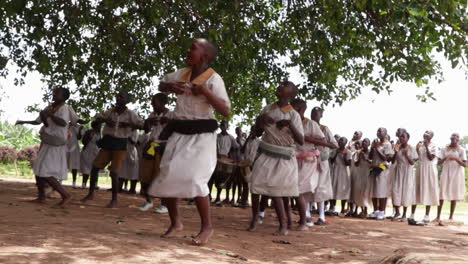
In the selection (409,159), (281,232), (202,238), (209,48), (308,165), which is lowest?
(281,232)

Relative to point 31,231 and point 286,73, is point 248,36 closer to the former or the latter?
point 286,73

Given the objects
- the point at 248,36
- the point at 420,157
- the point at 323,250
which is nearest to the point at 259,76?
the point at 248,36

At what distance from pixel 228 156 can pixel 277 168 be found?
607 cm

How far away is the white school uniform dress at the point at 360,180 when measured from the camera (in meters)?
13.4

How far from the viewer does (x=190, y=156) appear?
539 cm

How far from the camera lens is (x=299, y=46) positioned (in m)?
13.0

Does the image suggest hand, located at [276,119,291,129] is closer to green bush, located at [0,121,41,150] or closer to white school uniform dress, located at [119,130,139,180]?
white school uniform dress, located at [119,130,139,180]

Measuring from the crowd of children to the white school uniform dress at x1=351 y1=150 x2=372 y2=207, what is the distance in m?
0.03

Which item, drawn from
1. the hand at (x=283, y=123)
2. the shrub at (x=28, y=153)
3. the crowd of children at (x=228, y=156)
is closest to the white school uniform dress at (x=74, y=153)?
the crowd of children at (x=228, y=156)

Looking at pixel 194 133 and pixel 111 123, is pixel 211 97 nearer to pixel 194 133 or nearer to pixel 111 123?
pixel 194 133

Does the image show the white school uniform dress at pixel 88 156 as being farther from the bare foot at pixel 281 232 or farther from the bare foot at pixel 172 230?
the bare foot at pixel 172 230

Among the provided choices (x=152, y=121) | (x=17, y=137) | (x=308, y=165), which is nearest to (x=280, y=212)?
(x=308, y=165)

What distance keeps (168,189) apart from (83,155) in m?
10.1

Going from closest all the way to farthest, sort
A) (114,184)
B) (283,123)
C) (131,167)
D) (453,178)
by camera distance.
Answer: (283,123) < (114,184) < (453,178) < (131,167)
